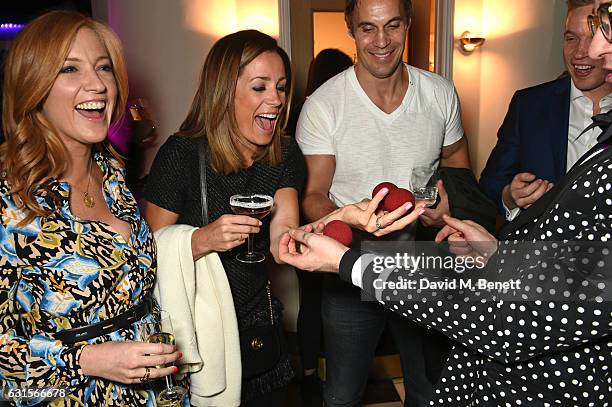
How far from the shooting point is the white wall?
432cm

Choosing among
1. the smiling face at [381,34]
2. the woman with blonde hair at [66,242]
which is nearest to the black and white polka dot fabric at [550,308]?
the woman with blonde hair at [66,242]

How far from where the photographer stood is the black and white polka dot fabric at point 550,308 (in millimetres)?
1127

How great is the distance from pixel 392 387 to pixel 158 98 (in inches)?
101

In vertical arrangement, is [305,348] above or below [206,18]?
below

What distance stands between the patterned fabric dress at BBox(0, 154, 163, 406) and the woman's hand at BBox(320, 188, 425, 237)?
2.46ft

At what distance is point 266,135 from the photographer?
2018 mm

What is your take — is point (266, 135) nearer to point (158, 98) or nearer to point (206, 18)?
point (158, 98)

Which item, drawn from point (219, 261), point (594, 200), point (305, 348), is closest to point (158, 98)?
point (305, 348)

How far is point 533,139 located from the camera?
2.39m

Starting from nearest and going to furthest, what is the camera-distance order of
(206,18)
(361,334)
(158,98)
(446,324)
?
(446,324)
(361,334)
(158,98)
(206,18)

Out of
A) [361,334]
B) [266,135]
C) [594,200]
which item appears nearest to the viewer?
[594,200]

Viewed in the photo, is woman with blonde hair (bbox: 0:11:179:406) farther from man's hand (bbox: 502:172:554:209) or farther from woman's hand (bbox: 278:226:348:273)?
man's hand (bbox: 502:172:554:209)

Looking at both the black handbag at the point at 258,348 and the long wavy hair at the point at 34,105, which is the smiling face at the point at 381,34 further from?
the long wavy hair at the point at 34,105

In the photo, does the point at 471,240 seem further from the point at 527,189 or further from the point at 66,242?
the point at 66,242
